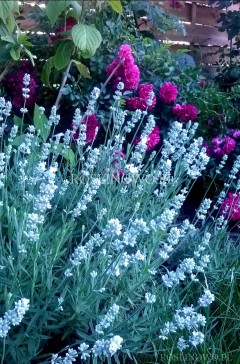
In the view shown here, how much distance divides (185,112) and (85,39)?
36.9 inches

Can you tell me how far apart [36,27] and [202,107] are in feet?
3.74

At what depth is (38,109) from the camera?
2.78 meters

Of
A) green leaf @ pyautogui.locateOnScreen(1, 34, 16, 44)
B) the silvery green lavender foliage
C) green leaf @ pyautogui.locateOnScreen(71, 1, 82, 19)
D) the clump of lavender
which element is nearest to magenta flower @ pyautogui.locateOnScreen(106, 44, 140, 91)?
green leaf @ pyautogui.locateOnScreen(71, 1, 82, 19)

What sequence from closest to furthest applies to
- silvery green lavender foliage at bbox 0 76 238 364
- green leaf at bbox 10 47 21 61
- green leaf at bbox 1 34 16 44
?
silvery green lavender foliage at bbox 0 76 238 364 < green leaf at bbox 1 34 16 44 < green leaf at bbox 10 47 21 61

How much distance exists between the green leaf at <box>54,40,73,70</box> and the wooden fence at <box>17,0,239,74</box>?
113 inches

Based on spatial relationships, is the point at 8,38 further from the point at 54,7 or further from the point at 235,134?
the point at 235,134

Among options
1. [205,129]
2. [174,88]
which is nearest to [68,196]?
[174,88]

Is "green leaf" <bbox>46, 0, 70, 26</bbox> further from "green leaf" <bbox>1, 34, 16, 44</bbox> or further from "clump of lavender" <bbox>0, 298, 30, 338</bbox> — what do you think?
"clump of lavender" <bbox>0, 298, 30, 338</bbox>

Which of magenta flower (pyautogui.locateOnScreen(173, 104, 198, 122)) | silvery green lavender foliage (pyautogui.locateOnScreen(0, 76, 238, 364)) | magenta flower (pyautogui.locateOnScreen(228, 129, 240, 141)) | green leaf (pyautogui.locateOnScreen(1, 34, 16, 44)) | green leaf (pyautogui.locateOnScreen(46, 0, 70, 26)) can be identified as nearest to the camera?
silvery green lavender foliage (pyautogui.locateOnScreen(0, 76, 238, 364))

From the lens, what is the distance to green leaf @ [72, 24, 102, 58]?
8.88ft

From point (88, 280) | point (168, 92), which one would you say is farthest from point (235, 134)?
point (88, 280)

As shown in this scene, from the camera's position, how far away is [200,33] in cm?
607

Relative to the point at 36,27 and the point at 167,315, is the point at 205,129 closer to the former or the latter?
the point at 36,27

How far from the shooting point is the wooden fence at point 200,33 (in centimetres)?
583
